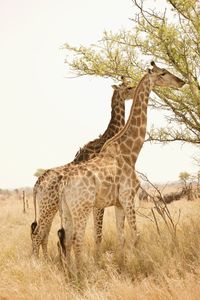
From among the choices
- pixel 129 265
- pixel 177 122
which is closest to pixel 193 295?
pixel 129 265

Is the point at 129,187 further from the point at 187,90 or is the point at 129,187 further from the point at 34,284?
the point at 187,90

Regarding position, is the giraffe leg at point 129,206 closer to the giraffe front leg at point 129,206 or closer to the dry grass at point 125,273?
the giraffe front leg at point 129,206

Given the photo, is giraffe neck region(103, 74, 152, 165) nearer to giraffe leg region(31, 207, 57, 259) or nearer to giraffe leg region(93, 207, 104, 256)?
giraffe leg region(93, 207, 104, 256)

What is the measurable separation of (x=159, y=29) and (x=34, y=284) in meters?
5.40

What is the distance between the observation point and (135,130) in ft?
26.8

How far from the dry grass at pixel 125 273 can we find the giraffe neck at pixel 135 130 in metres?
1.48

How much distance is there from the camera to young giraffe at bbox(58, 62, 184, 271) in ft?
23.4

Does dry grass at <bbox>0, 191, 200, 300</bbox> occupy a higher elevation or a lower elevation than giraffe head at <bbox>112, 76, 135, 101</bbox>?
lower

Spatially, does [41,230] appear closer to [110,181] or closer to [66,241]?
[66,241]

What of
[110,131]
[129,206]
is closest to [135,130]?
[110,131]

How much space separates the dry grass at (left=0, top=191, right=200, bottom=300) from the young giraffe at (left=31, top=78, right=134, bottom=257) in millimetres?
456

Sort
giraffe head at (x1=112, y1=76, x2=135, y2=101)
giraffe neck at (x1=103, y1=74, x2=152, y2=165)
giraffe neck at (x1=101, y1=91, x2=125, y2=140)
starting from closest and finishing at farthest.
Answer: giraffe neck at (x1=103, y1=74, x2=152, y2=165), giraffe neck at (x1=101, y1=91, x2=125, y2=140), giraffe head at (x1=112, y1=76, x2=135, y2=101)

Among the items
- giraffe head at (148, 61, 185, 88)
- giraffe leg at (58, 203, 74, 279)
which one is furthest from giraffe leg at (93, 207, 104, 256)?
giraffe head at (148, 61, 185, 88)

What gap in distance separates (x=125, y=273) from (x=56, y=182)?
72.9 inches
